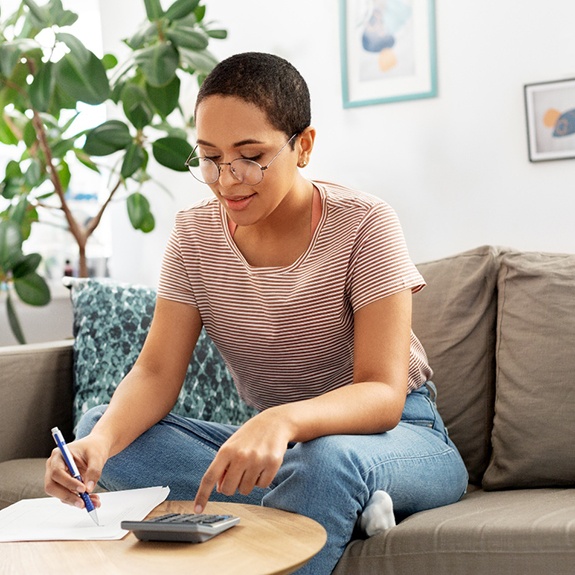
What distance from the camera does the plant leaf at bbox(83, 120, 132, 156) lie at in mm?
2588

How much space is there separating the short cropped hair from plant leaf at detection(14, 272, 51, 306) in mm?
1419

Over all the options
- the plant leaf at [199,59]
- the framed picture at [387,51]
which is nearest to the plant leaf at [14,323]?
the plant leaf at [199,59]

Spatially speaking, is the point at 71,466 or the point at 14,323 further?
the point at 14,323

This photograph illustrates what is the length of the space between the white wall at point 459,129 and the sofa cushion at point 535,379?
641mm

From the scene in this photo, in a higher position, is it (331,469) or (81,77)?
(81,77)

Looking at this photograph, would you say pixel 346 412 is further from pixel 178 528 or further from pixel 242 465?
pixel 178 528

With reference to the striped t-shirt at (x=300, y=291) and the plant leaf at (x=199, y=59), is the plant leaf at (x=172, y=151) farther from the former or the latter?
the striped t-shirt at (x=300, y=291)

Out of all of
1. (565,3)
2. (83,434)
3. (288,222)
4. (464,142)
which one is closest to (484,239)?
(464,142)

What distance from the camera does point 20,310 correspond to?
310 centimetres

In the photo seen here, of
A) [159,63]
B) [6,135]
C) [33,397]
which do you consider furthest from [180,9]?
[33,397]

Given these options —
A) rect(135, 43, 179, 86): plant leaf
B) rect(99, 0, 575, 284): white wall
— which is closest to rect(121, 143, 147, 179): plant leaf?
rect(135, 43, 179, 86): plant leaf

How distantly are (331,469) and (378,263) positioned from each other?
0.39 m

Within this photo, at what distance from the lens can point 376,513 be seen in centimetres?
135

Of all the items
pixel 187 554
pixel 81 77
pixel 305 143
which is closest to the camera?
pixel 187 554
